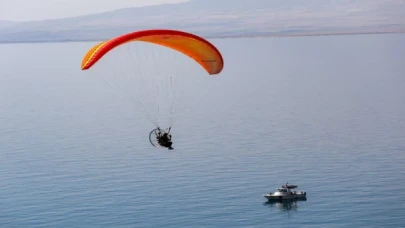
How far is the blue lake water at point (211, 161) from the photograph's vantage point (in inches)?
3002

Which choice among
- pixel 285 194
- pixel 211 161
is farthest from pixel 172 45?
pixel 211 161

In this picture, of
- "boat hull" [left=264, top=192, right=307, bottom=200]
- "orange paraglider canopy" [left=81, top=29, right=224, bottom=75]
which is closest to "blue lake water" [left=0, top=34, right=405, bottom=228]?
"boat hull" [left=264, top=192, right=307, bottom=200]

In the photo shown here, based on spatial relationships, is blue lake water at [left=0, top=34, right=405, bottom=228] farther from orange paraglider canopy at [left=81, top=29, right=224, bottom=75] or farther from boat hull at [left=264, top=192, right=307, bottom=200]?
orange paraglider canopy at [left=81, top=29, right=224, bottom=75]

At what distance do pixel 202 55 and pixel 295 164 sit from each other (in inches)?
1424

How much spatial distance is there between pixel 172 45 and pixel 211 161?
3736cm

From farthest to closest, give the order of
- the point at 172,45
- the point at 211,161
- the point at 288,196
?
the point at 211,161, the point at 288,196, the point at 172,45

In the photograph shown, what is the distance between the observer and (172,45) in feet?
183

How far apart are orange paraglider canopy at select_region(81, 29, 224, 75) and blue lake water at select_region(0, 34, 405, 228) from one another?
64.2 feet

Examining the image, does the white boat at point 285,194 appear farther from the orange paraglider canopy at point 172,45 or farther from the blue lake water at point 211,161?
the orange paraglider canopy at point 172,45

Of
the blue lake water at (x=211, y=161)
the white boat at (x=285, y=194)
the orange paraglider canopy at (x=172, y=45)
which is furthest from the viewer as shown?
the white boat at (x=285, y=194)

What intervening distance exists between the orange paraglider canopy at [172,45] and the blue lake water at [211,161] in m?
19.6

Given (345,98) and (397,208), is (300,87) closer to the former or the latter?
(345,98)

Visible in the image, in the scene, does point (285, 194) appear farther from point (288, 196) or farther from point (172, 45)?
point (172, 45)

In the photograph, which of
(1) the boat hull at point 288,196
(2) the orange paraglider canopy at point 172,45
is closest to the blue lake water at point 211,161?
(1) the boat hull at point 288,196
